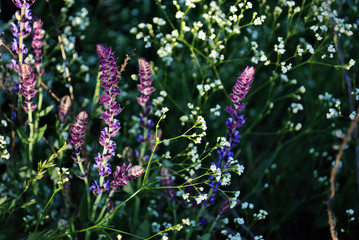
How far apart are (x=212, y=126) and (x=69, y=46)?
0.99m

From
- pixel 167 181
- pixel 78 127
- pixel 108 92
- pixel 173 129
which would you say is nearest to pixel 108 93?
pixel 108 92

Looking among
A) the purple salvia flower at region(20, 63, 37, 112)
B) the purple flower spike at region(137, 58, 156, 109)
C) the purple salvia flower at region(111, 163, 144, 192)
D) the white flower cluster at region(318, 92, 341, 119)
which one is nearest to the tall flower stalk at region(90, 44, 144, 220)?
the purple salvia flower at region(111, 163, 144, 192)

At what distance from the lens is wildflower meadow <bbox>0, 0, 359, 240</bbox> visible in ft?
5.12

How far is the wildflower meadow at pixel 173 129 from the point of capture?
156cm

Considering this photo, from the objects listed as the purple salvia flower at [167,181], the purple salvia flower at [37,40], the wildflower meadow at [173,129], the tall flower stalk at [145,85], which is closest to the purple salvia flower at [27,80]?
the wildflower meadow at [173,129]

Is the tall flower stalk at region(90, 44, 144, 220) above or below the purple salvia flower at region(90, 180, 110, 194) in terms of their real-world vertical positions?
above

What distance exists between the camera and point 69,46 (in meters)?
2.23

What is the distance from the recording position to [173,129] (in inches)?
98.1

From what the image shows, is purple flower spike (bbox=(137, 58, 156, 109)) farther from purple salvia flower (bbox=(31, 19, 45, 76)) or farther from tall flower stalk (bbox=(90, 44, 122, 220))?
purple salvia flower (bbox=(31, 19, 45, 76))

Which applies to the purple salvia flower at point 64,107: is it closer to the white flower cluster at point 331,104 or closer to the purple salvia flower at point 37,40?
the purple salvia flower at point 37,40

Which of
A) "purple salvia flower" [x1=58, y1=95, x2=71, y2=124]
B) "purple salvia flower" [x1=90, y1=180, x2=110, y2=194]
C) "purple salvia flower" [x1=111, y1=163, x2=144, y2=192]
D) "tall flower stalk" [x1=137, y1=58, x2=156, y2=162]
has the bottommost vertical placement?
"purple salvia flower" [x1=90, y1=180, x2=110, y2=194]

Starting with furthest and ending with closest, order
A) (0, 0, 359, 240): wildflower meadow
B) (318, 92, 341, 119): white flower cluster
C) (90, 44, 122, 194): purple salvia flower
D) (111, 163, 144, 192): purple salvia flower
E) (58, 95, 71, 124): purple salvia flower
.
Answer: (318, 92, 341, 119): white flower cluster < (58, 95, 71, 124): purple salvia flower < (0, 0, 359, 240): wildflower meadow < (111, 163, 144, 192): purple salvia flower < (90, 44, 122, 194): purple salvia flower

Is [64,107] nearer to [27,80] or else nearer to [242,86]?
[27,80]

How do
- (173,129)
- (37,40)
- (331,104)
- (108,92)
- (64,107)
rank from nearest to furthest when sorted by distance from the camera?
(108,92)
(37,40)
(64,107)
(331,104)
(173,129)
